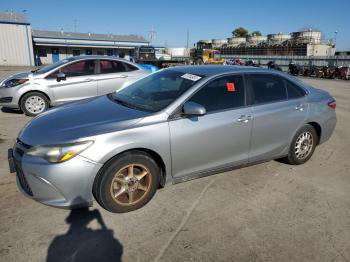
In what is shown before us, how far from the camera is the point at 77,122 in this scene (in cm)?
349

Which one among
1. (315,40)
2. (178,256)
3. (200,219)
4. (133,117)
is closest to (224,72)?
(133,117)

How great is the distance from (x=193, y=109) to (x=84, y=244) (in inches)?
69.7

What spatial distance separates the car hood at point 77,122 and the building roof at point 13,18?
41.9 metres

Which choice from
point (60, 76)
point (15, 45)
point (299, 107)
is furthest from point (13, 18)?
point (299, 107)

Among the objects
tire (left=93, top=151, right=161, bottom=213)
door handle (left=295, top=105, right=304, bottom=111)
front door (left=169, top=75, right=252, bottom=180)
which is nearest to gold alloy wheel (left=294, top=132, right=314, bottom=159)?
door handle (left=295, top=105, right=304, bottom=111)

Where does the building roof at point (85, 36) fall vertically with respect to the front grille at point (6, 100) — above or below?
above

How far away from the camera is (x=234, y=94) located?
4176mm

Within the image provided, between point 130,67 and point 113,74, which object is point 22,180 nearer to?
point 113,74

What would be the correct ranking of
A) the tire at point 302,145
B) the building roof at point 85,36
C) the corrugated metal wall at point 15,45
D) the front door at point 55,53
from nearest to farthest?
the tire at point 302,145 < the corrugated metal wall at point 15,45 < the front door at point 55,53 < the building roof at point 85,36

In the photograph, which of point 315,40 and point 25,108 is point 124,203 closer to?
point 25,108

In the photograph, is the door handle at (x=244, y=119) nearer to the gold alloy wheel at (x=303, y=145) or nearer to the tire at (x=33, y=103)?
the gold alloy wheel at (x=303, y=145)

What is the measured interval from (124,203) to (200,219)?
33.3 inches

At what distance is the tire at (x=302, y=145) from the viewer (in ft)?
15.9

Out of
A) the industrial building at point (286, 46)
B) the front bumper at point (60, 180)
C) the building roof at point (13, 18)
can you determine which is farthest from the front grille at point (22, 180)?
the industrial building at point (286, 46)
